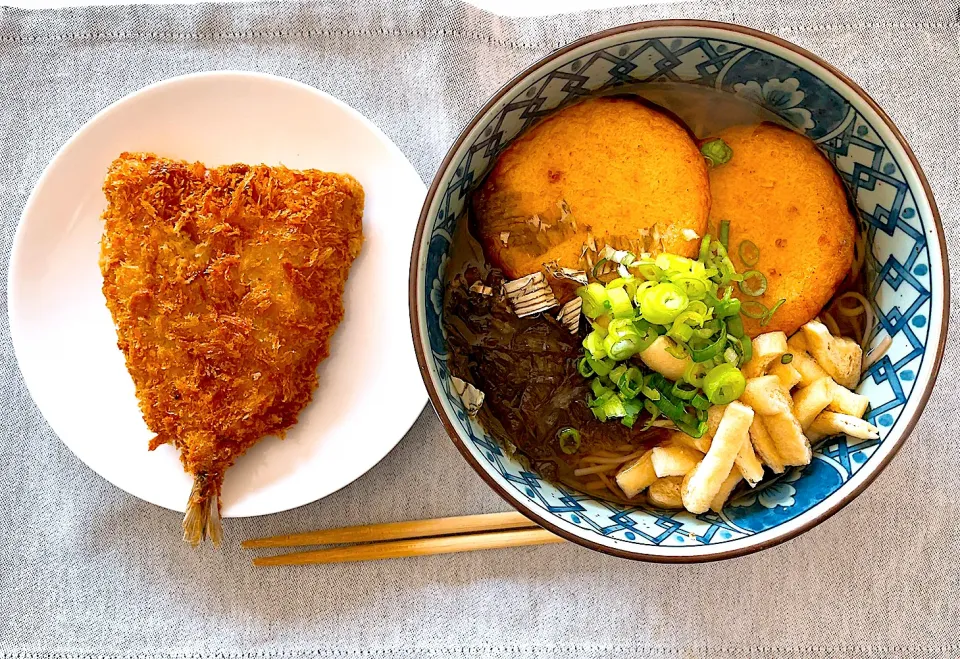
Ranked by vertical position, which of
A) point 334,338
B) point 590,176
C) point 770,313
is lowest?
point 334,338

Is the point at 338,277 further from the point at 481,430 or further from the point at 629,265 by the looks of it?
the point at 629,265

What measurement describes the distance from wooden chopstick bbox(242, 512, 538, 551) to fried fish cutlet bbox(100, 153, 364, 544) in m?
0.20

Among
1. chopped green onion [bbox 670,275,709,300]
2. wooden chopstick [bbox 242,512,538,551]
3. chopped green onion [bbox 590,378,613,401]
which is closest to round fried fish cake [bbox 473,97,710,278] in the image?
chopped green onion [bbox 670,275,709,300]

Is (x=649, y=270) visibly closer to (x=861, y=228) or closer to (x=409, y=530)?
(x=861, y=228)

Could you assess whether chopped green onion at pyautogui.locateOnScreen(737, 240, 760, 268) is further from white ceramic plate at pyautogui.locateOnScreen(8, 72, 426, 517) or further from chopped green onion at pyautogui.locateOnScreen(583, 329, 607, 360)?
white ceramic plate at pyautogui.locateOnScreen(8, 72, 426, 517)

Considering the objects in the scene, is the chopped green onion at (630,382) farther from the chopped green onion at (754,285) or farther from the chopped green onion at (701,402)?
the chopped green onion at (754,285)

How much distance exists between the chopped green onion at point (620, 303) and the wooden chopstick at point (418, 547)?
0.59 metres

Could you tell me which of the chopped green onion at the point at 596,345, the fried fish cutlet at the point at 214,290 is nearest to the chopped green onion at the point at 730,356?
the chopped green onion at the point at 596,345

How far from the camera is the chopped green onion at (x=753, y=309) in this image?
4.79 ft

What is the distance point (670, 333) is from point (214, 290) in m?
0.95

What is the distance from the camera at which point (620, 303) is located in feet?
4.51

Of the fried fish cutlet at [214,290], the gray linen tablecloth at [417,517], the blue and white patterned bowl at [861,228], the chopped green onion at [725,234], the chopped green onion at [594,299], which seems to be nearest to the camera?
the blue and white patterned bowl at [861,228]

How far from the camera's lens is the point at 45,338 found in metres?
1.72

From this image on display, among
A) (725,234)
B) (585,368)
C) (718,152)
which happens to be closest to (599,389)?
(585,368)
